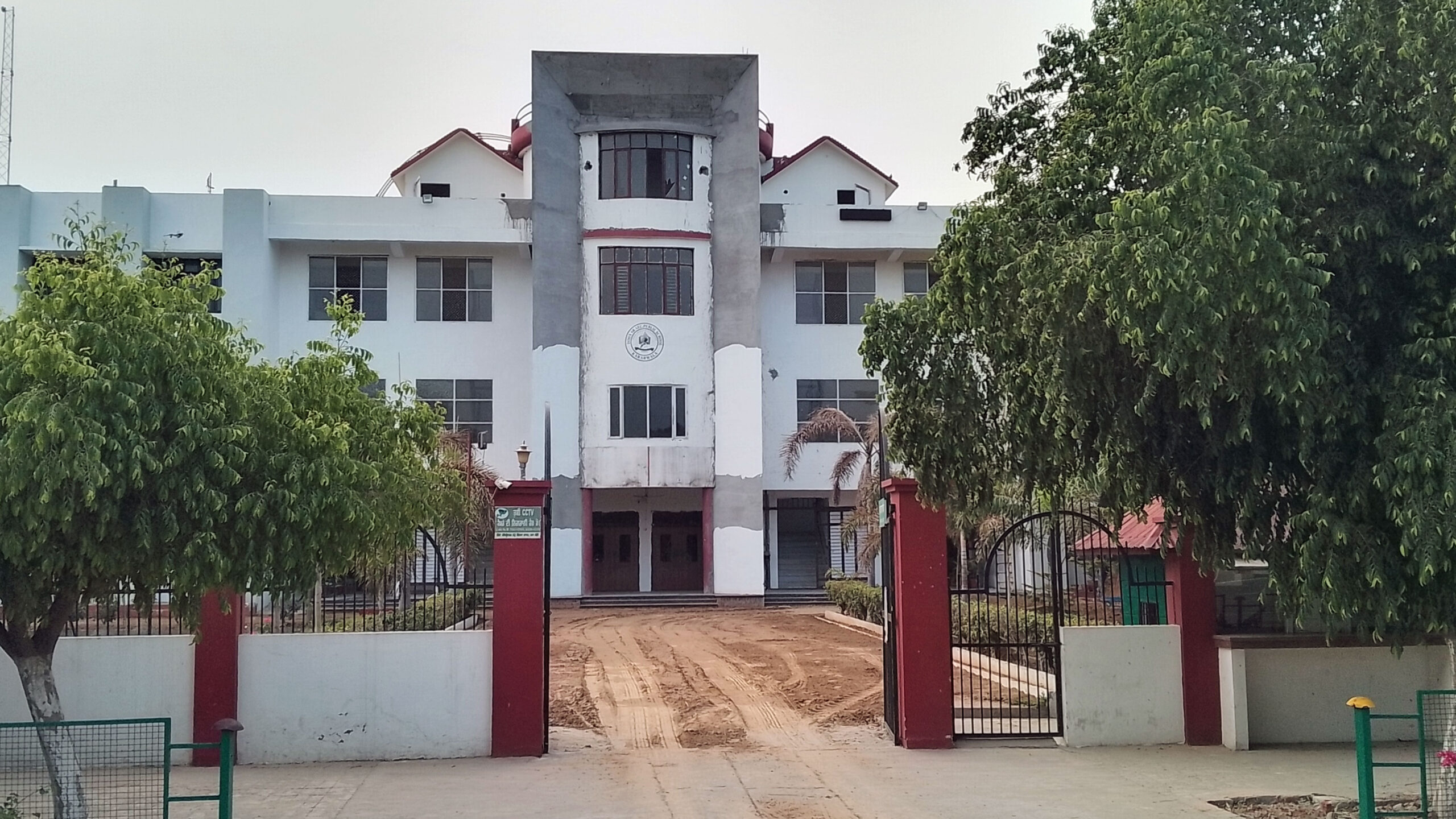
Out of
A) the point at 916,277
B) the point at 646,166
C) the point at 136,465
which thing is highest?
the point at 646,166

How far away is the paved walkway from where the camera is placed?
9953 mm

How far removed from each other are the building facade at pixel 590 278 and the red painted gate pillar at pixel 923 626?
71.5ft

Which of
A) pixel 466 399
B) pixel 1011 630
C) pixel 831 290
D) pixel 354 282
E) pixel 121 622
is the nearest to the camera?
pixel 121 622

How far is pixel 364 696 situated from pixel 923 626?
219 inches

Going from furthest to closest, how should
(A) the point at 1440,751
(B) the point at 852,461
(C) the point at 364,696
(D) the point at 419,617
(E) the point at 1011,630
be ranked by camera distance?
1. (B) the point at 852,461
2. (E) the point at 1011,630
3. (D) the point at 419,617
4. (C) the point at 364,696
5. (A) the point at 1440,751

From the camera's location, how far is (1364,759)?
335 inches

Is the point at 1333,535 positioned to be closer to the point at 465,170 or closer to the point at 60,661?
the point at 60,661

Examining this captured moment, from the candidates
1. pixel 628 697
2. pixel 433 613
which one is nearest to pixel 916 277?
pixel 628 697

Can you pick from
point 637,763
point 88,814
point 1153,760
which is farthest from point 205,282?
point 1153,760

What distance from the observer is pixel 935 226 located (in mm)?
35875

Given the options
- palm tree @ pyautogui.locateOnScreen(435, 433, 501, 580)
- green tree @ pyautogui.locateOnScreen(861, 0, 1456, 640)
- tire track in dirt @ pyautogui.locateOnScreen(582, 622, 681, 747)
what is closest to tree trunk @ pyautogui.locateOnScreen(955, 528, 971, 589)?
green tree @ pyautogui.locateOnScreen(861, 0, 1456, 640)

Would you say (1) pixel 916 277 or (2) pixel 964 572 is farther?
(1) pixel 916 277

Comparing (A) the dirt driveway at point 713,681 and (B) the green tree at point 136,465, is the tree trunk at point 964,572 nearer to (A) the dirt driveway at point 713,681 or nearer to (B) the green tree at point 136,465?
(A) the dirt driveway at point 713,681

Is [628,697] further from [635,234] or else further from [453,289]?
[453,289]
